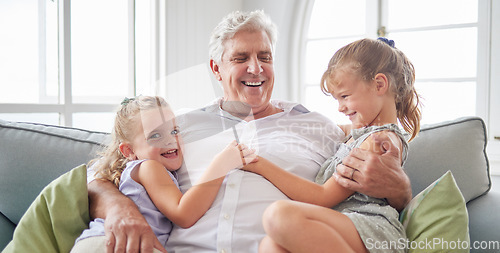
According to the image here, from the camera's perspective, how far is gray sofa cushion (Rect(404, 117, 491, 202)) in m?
1.47

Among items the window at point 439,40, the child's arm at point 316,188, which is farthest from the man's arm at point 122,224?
the window at point 439,40

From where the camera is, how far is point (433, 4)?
3.00 m

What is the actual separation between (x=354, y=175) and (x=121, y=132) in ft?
2.58

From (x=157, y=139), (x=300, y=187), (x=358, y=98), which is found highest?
(x=358, y=98)

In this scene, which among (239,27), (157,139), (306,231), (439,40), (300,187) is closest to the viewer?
(306,231)

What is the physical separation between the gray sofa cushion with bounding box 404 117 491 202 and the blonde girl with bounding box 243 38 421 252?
0.41 feet

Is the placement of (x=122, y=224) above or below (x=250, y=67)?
below

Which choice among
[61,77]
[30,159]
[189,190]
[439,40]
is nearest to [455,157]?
[189,190]

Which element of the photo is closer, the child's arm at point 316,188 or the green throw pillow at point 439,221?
the green throw pillow at point 439,221

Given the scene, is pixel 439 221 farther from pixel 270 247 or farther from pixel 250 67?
pixel 250 67

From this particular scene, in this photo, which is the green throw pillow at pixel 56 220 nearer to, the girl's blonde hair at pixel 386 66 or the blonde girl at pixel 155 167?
the blonde girl at pixel 155 167

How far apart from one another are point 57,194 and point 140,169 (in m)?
0.26

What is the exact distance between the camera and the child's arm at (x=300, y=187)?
1193mm

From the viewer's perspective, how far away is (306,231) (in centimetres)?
97
